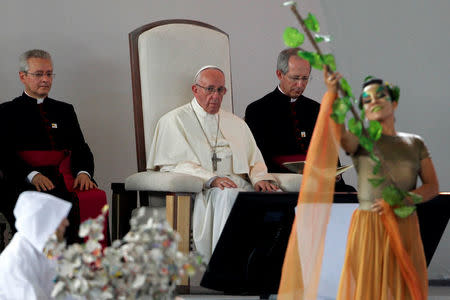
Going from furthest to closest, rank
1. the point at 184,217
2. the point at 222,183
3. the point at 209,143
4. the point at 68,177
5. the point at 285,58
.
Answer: the point at 285,58 < the point at 209,143 < the point at 68,177 < the point at 222,183 < the point at 184,217

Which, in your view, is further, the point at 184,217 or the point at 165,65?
the point at 165,65

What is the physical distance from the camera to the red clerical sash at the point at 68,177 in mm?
5554

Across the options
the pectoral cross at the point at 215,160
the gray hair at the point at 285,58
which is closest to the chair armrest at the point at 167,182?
the pectoral cross at the point at 215,160

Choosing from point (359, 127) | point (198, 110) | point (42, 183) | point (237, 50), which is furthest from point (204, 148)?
point (359, 127)

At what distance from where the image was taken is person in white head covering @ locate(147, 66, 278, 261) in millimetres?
5777

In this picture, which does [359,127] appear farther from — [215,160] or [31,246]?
[215,160]

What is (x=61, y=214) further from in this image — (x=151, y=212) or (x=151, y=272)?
(x=151, y=212)

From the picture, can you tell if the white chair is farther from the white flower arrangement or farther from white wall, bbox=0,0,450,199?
the white flower arrangement

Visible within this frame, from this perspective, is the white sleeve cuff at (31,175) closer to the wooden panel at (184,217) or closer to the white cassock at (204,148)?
the white cassock at (204,148)

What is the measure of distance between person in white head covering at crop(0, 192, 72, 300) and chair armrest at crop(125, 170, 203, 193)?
72.2 inches

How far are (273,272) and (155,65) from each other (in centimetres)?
182

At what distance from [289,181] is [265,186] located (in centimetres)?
17

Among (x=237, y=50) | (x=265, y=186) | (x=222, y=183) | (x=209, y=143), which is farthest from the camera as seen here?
(x=237, y=50)

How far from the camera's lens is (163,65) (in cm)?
602
